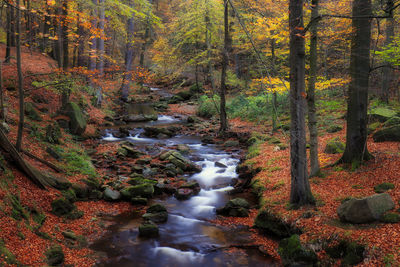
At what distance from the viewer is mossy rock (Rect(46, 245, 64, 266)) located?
5109 mm

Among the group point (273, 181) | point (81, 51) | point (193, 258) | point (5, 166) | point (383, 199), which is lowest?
point (193, 258)

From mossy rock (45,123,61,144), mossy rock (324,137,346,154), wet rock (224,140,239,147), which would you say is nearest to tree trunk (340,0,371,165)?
mossy rock (324,137,346,154)

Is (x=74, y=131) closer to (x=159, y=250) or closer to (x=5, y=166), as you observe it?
(x=5, y=166)

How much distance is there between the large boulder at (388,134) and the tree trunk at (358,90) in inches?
90.0

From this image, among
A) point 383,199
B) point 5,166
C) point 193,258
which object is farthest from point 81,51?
point 383,199

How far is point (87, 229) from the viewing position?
7016 millimetres

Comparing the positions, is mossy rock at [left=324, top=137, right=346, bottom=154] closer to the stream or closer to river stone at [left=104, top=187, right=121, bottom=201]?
the stream

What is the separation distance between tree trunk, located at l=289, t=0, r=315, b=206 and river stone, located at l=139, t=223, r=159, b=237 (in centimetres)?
364

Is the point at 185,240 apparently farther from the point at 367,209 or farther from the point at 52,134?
the point at 52,134

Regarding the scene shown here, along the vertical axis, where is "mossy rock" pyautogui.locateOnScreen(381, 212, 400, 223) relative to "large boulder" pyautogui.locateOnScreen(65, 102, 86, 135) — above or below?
below

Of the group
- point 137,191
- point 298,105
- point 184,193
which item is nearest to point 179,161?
point 184,193

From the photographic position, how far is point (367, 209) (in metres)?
5.73

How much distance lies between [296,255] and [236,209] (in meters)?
2.95

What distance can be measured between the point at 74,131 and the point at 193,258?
9993 millimetres
